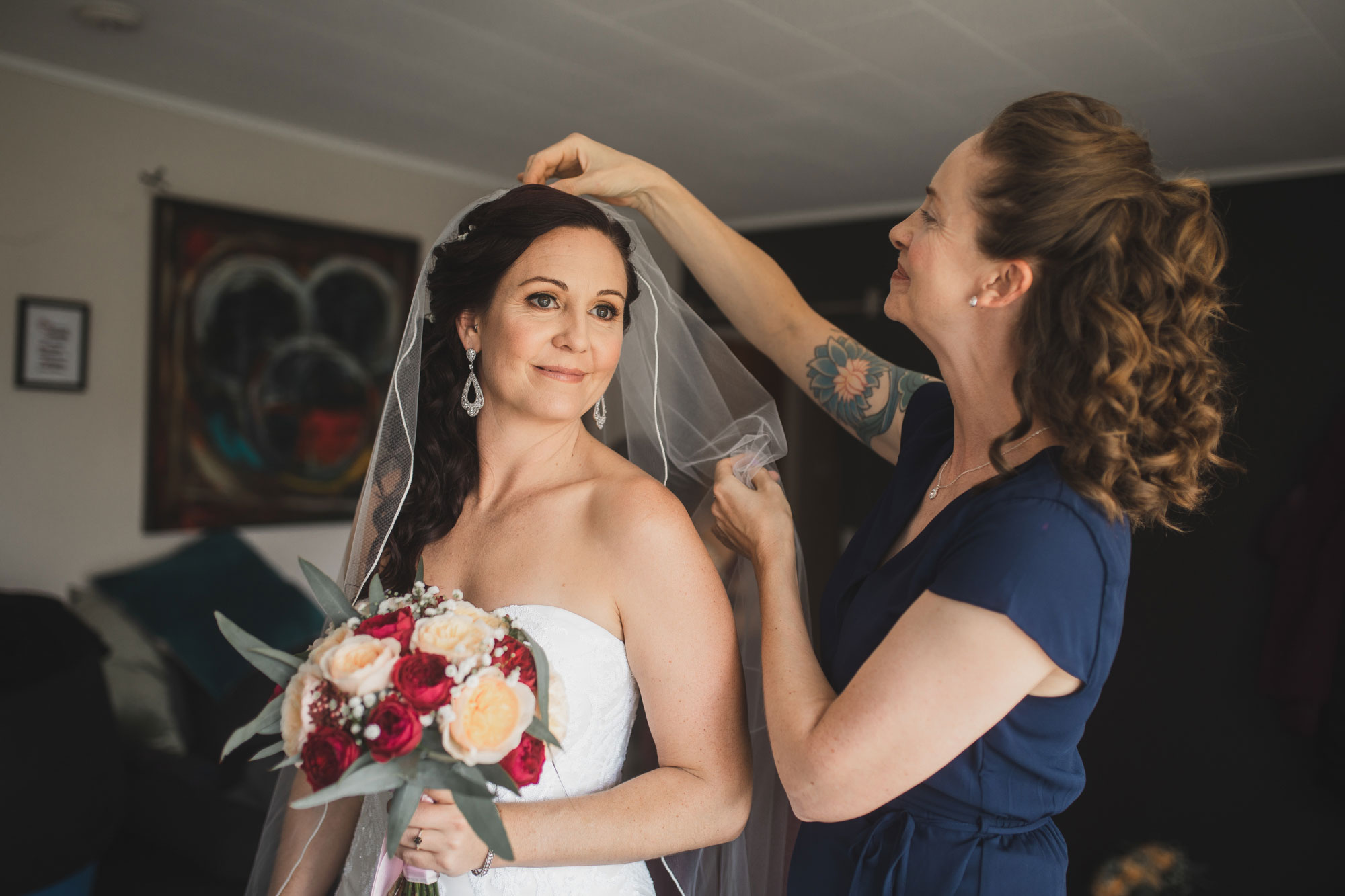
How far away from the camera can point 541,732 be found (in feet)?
3.76

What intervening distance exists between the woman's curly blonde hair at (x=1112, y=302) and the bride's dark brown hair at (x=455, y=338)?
2.37ft

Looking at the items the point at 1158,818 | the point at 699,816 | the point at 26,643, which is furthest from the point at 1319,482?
the point at 26,643

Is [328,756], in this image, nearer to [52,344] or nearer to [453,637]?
[453,637]

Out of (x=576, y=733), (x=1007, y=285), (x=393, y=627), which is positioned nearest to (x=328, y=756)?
(x=393, y=627)

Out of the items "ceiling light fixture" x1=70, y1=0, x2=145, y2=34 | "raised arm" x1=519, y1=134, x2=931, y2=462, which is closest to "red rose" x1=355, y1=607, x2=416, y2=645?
"raised arm" x1=519, y1=134, x2=931, y2=462

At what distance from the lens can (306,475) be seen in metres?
4.64

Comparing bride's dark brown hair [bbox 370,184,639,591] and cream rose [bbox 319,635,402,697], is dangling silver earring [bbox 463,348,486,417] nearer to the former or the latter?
bride's dark brown hair [bbox 370,184,639,591]

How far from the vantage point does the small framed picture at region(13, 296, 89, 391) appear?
144 inches

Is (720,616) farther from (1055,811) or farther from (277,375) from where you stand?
(277,375)

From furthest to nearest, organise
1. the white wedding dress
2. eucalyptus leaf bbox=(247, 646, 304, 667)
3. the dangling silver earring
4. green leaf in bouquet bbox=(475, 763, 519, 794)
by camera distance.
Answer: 1. the dangling silver earring
2. the white wedding dress
3. eucalyptus leaf bbox=(247, 646, 304, 667)
4. green leaf in bouquet bbox=(475, 763, 519, 794)

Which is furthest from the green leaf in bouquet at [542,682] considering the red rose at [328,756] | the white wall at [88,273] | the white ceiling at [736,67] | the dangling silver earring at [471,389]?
the white wall at [88,273]

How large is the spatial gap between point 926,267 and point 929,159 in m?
3.54

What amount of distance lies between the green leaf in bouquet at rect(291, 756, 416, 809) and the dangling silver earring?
0.70 metres

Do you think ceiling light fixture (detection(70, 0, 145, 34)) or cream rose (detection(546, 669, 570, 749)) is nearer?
cream rose (detection(546, 669, 570, 749))
